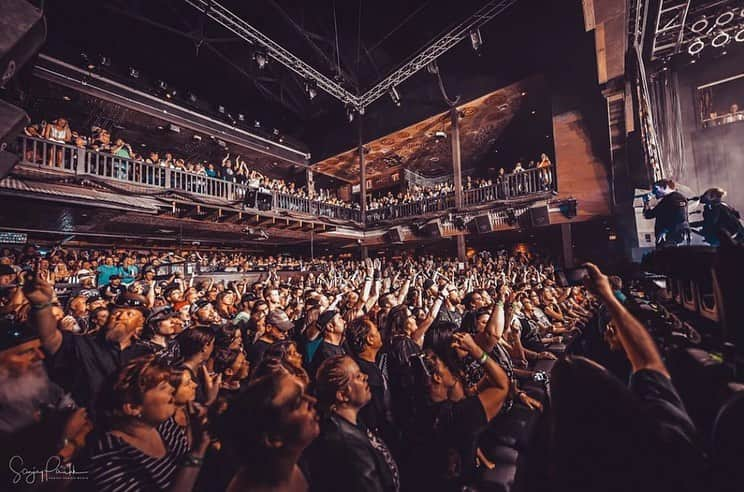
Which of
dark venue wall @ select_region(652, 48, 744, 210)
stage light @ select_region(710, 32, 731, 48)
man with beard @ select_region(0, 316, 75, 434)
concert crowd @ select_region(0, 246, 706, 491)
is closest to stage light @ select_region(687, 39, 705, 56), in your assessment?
stage light @ select_region(710, 32, 731, 48)

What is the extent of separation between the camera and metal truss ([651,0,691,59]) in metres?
6.17

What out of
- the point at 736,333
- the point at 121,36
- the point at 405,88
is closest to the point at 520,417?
the point at 736,333

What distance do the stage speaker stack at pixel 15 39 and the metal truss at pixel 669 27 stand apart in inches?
377

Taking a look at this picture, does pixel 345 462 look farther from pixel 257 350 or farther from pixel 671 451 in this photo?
pixel 257 350

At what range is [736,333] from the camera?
1356 millimetres

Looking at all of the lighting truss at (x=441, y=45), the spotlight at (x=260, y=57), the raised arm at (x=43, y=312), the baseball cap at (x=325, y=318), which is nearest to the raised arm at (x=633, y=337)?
the baseball cap at (x=325, y=318)

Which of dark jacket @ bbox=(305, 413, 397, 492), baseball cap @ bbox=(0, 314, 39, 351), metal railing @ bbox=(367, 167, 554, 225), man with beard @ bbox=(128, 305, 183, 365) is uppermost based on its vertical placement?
metal railing @ bbox=(367, 167, 554, 225)

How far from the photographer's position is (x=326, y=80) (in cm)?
1153

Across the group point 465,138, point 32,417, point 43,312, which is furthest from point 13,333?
point 465,138

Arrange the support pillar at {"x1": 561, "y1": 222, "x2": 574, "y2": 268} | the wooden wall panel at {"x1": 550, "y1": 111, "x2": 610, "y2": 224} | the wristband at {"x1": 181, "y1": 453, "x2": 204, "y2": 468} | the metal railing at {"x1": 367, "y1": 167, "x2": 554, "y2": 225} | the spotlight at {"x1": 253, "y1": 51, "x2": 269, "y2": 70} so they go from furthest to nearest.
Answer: the metal railing at {"x1": 367, "y1": 167, "x2": 554, "y2": 225}, the support pillar at {"x1": 561, "y1": 222, "x2": 574, "y2": 268}, the wooden wall panel at {"x1": 550, "y1": 111, "x2": 610, "y2": 224}, the spotlight at {"x1": 253, "y1": 51, "x2": 269, "y2": 70}, the wristband at {"x1": 181, "y1": 453, "x2": 204, "y2": 468}

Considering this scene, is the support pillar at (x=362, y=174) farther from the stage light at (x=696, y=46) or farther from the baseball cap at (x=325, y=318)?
the baseball cap at (x=325, y=318)

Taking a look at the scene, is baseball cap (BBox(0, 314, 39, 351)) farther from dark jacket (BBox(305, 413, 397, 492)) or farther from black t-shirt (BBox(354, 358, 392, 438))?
black t-shirt (BBox(354, 358, 392, 438))

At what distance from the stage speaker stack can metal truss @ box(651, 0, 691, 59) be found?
9.57 m

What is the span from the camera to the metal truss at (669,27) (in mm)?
6174
